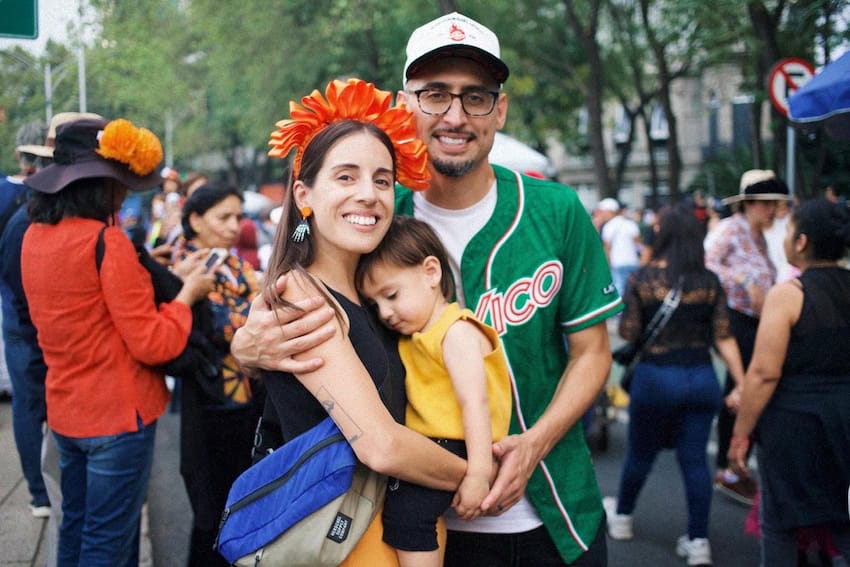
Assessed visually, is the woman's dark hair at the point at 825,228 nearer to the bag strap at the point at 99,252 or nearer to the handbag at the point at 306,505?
the handbag at the point at 306,505

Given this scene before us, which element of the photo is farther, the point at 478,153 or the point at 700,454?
the point at 700,454

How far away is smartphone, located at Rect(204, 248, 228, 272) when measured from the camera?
3.91 m

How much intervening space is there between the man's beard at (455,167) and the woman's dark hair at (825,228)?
2040 mm

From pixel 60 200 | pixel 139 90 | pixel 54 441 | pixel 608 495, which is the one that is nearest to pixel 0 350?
pixel 54 441

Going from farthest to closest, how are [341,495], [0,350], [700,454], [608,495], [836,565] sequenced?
[0,350] < [608,495] < [700,454] < [836,565] < [341,495]

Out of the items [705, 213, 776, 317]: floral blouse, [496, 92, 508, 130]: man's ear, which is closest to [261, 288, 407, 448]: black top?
[496, 92, 508, 130]: man's ear

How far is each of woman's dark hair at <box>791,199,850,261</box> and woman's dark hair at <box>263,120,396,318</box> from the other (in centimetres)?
239

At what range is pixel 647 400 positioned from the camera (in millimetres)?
5094

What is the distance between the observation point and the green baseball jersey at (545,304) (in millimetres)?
2494

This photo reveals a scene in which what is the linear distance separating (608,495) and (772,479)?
6.85 feet

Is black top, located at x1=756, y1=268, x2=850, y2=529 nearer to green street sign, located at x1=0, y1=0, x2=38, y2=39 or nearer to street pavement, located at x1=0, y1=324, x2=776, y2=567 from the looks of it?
street pavement, located at x1=0, y1=324, x2=776, y2=567

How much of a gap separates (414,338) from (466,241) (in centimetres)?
46

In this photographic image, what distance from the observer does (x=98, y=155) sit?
11.5 ft

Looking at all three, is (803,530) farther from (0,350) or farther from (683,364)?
(0,350)
